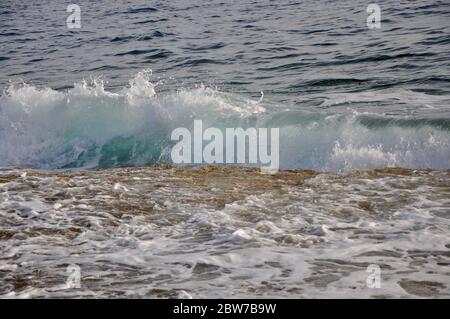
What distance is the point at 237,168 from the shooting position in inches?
354

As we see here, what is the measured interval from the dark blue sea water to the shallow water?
6.35ft

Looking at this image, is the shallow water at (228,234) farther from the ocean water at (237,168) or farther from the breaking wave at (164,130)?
the breaking wave at (164,130)

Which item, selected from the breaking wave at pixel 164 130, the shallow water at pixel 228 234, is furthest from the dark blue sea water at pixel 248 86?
the shallow water at pixel 228 234

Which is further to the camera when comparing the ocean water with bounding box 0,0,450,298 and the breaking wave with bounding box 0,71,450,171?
the breaking wave with bounding box 0,71,450,171

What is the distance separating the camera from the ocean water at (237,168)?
5164 mm

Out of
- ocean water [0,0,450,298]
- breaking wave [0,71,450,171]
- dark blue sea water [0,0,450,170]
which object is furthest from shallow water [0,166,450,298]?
dark blue sea water [0,0,450,170]

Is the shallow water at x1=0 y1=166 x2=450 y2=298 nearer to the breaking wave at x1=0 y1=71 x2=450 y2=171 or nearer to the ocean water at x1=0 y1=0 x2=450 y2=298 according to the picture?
the ocean water at x1=0 y1=0 x2=450 y2=298

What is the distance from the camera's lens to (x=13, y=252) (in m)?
5.66

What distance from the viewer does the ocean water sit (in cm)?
516

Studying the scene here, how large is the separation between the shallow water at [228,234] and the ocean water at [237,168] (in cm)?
2

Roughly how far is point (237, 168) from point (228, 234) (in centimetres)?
305

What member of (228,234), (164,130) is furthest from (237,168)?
(228,234)

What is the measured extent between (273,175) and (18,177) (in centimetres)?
327
